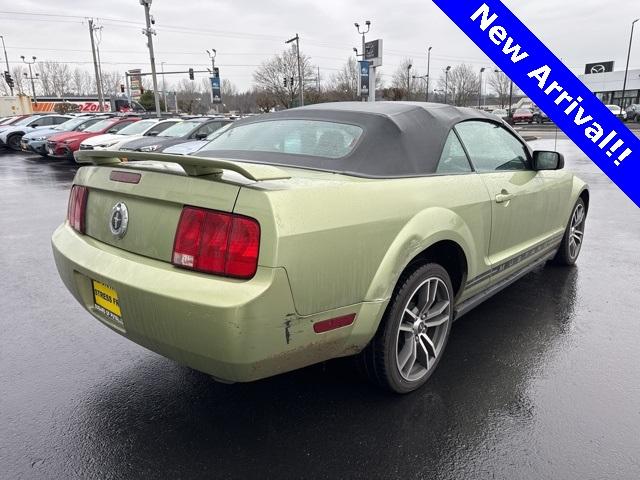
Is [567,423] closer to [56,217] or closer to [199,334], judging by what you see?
[199,334]

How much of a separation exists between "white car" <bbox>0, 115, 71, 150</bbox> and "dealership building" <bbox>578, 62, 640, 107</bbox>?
64.4m

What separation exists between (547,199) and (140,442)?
11.1ft

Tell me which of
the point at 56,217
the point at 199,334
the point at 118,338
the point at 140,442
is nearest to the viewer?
the point at 199,334

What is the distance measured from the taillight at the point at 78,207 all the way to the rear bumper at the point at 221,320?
434 mm

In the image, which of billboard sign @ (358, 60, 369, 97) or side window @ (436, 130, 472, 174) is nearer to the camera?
side window @ (436, 130, 472, 174)

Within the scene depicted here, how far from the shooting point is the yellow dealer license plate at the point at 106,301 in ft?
7.73

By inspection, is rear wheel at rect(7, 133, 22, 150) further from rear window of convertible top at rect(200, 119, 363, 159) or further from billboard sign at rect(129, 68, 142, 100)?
billboard sign at rect(129, 68, 142, 100)

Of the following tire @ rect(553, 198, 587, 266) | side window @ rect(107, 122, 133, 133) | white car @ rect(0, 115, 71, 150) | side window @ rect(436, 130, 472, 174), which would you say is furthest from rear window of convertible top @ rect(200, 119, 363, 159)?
white car @ rect(0, 115, 71, 150)

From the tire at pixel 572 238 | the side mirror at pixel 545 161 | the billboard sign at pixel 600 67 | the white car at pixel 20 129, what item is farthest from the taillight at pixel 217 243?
the billboard sign at pixel 600 67

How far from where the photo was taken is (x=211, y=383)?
2.90 m

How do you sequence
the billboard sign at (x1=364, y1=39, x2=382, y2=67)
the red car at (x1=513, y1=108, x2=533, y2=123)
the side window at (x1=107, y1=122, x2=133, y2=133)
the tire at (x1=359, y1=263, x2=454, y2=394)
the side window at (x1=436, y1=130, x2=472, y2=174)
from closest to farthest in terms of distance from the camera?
the tire at (x1=359, y1=263, x2=454, y2=394), the side window at (x1=436, y1=130, x2=472, y2=174), the side window at (x1=107, y1=122, x2=133, y2=133), the billboard sign at (x1=364, y1=39, x2=382, y2=67), the red car at (x1=513, y1=108, x2=533, y2=123)

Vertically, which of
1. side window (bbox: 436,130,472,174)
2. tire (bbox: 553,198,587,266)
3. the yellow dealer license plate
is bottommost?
tire (bbox: 553,198,587,266)

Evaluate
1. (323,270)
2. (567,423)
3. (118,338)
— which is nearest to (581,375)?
(567,423)

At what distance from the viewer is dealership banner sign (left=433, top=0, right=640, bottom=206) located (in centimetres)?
405
